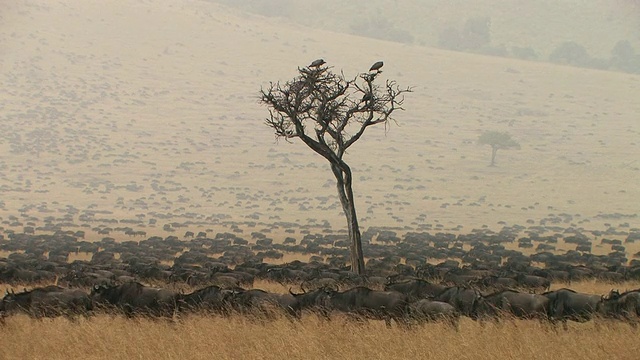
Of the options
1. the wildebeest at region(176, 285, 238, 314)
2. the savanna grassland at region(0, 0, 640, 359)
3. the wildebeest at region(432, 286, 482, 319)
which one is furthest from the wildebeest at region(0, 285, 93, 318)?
the wildebeest at region(432, 286, 482, 319)

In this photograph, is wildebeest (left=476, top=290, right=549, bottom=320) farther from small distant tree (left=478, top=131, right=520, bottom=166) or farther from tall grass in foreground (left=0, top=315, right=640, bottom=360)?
small distant tree (left=478, top=131, right=520, bottom=166)

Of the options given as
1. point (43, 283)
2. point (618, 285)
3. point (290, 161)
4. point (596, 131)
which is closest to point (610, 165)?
point (596, 131)

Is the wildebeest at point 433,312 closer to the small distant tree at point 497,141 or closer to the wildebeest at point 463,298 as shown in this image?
the wildebeest at point 463,298

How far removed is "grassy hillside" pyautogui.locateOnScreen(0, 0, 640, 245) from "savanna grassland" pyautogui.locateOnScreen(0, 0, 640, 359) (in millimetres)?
429

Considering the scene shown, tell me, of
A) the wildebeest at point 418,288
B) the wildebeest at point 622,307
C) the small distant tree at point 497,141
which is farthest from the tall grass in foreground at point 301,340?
the small distant tree at point 497,141

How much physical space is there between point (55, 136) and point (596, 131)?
81.1 m

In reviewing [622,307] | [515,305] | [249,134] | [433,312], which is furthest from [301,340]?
[249,134]

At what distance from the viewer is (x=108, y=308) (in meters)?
19.0

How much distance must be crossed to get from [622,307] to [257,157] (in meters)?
102

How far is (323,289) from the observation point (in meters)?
19.1

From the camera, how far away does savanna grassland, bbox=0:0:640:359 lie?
617 inches

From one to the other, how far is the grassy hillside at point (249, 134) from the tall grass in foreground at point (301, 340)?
5349 cm

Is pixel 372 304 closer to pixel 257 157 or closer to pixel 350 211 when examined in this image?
pixel 350 211

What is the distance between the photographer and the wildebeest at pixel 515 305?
1767cm
